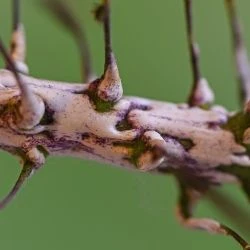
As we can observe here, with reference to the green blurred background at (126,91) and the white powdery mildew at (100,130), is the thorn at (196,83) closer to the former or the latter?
the white powdery mildew at (100,130)

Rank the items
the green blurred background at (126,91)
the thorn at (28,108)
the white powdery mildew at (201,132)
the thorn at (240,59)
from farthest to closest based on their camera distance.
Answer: the green blurred background at (126,91)
the thorn at (240,59)
the white powdery mildew at (201,132)
the thorn at (28,108)

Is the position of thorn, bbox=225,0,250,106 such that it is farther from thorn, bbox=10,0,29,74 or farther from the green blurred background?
the green blurred background

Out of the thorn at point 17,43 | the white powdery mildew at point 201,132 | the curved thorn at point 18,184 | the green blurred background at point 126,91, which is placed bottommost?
the green blurred background at point 126,91

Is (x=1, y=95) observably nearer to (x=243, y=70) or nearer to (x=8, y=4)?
(x=243, y=70)

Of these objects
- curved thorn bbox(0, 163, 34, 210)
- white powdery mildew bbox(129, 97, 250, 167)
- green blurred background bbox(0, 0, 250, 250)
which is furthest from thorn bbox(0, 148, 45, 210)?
green blurred background bbox(0, 0, 250, 250)

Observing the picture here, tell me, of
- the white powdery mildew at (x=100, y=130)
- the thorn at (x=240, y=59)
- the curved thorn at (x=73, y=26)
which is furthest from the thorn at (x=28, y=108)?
the thorn at (x=240, y=59)

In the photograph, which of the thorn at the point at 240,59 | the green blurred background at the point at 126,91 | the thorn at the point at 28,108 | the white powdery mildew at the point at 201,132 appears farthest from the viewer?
the green blurred background at the point at 126,91

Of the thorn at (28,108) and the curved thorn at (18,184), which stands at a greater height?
the thorn at (28,108)
